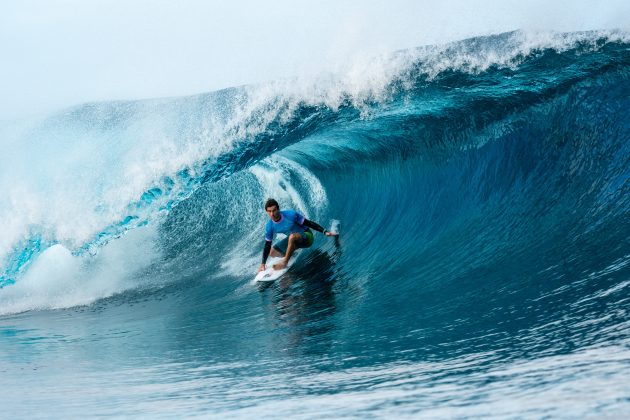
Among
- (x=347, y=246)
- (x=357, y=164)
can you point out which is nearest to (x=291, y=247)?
(x=347, y=246)

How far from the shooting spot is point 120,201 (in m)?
8.53

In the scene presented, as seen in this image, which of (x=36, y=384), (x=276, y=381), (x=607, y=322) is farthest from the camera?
(x=36, y=384)

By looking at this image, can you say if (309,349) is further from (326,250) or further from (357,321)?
(326,250)

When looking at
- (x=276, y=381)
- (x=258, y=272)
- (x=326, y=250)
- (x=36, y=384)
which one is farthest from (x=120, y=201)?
(x=276, y=381)

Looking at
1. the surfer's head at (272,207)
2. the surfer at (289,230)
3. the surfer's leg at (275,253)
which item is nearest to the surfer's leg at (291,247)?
the surfer at (289,230)

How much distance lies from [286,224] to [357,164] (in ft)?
9.14

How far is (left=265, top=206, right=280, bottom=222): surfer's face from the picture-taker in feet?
22.2

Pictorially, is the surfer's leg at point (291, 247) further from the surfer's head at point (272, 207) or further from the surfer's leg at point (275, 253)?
the surfer's head at point (272, 207)

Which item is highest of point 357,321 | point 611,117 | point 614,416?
point 611,117

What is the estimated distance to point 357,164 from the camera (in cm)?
963

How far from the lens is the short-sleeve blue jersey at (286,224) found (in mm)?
7004

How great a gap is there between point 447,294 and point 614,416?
9.99 ft

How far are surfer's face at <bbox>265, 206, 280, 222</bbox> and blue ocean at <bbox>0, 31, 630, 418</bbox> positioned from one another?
677 mm

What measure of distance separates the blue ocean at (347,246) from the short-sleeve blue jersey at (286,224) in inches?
18.6
